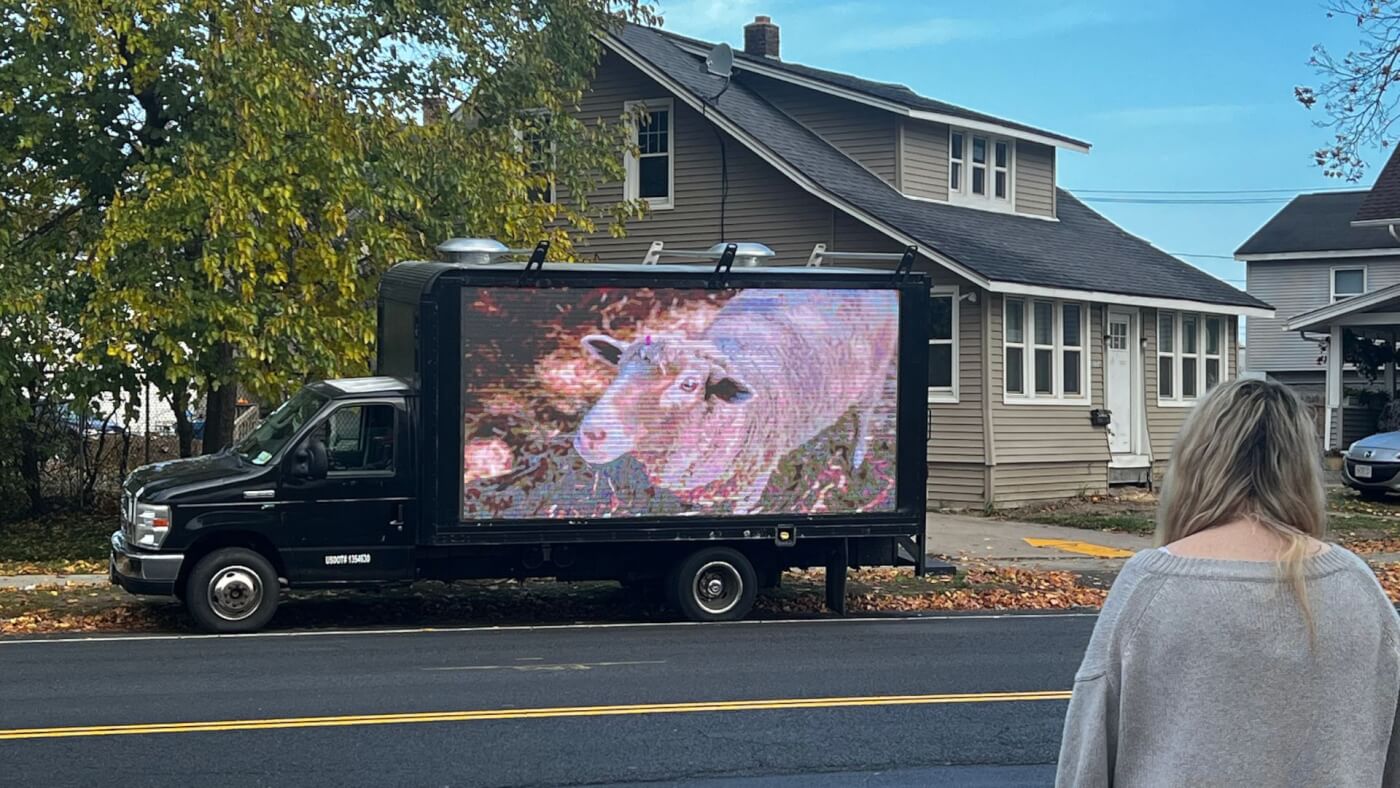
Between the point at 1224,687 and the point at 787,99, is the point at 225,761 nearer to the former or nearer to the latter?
the point at 1224,687

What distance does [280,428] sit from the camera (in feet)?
42.3

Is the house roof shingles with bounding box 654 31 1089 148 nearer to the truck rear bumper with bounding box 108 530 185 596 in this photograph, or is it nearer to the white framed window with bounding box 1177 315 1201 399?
the white framed window with bounding box 1177 315 1201 399

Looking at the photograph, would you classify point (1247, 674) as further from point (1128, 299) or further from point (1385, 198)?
point (1385, 198)

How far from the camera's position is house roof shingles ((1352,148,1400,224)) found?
27.1 meters

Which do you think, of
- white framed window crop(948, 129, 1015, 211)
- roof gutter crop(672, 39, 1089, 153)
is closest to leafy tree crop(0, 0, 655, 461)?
roof gutter crop(672, 39, 1089, 153)

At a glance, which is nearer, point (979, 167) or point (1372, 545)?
point (1372, 545)

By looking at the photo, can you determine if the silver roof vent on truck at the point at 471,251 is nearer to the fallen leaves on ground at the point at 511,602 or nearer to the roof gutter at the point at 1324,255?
the fallen leaves on ground at the point at 511,602

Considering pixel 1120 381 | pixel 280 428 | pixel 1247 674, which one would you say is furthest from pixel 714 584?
pixel 1120 381

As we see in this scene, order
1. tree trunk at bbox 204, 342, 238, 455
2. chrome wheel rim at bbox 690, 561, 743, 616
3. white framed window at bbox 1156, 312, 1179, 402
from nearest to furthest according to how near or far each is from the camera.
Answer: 1. chrome wheel rim at bbox 690, 561, 743, 616
2. tree trunk at bbox 204, 342, 238, 455
3. white framed window at bbox 1156, 312, 1179, 402

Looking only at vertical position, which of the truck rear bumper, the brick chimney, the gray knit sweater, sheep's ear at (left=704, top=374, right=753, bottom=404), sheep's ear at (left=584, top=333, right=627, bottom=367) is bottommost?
the truck rear bumper

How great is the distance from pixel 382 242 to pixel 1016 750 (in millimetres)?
10971

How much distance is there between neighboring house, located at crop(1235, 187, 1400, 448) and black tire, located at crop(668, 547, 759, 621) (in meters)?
31.2

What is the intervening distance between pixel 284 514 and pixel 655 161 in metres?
14.1

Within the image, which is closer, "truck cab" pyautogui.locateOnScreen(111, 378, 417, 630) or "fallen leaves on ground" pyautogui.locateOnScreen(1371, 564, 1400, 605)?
"truck cab" pyautogui.locateOnScreen(111, 378, 417, 630)
